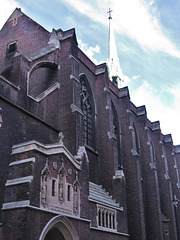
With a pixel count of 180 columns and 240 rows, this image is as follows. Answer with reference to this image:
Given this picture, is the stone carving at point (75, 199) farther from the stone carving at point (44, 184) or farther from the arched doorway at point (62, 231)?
the stone carving at point (44, 184)

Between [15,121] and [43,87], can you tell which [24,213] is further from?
[43,87]

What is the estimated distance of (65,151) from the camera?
16.5 metres

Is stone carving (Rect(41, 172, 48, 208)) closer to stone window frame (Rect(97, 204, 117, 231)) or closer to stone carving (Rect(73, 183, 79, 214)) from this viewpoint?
stone carving (Rect(73, 183, 79, 214))

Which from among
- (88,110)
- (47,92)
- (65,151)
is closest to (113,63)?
(88,110)

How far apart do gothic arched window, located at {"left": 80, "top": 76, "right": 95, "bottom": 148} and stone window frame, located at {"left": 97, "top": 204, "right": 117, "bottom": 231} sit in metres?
5.81

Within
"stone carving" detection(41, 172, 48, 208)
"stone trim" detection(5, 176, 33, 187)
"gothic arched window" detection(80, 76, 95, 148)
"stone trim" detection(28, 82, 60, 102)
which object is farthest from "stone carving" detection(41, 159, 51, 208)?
"gothic arched window" detection(80, 76, 95, 148)

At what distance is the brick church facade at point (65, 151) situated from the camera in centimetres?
1438

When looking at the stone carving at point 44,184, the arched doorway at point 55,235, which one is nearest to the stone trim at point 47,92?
the stone carving at point 44,184

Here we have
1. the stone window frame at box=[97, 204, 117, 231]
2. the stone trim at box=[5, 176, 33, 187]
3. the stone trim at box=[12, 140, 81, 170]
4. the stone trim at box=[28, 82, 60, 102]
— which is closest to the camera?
the stone trim at box=[5, 176, 33, 187]

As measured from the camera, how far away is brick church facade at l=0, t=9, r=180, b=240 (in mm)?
14375

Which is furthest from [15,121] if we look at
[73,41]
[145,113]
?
[145,113]

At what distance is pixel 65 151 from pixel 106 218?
20.5 feet

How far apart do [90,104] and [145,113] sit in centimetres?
968

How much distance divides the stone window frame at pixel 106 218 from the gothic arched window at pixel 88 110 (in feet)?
19.1
